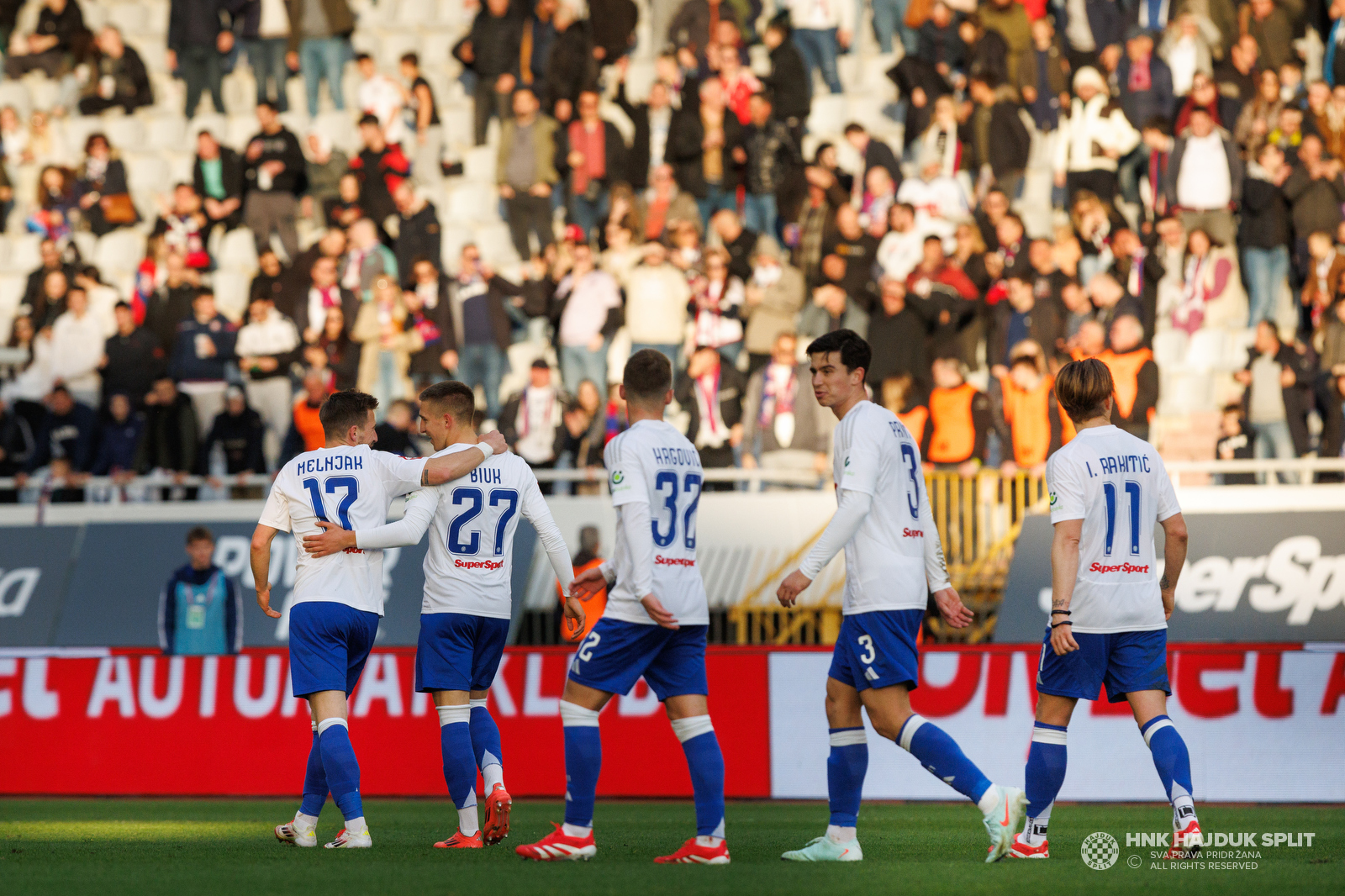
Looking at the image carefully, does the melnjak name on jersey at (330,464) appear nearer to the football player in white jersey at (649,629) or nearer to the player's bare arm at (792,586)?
the football player in white jersey at (649,629)

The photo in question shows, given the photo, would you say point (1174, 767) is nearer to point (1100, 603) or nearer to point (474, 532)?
point (1100, 603)

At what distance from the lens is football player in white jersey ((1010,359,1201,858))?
7316 mm

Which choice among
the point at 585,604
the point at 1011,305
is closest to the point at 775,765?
the point at 585,604

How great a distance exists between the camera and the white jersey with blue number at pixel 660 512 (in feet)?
23.7

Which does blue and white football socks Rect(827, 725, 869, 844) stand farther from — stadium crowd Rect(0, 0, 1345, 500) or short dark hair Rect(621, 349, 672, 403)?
stadium crowd Rect(0, 0, 1345, 500)

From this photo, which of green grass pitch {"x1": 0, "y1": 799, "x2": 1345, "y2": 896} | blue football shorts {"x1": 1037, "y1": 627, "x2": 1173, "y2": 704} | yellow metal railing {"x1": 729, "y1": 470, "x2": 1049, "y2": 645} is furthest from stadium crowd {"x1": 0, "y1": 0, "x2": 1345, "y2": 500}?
blue football shorts {"x1": 1037, "y1": 627, "x2": 1173, "y2": 704}

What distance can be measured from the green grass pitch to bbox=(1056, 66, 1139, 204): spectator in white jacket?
8414mm

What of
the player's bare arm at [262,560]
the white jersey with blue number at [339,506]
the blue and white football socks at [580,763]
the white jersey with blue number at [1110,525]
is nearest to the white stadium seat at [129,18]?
the white jersey with blue number at [339,506]

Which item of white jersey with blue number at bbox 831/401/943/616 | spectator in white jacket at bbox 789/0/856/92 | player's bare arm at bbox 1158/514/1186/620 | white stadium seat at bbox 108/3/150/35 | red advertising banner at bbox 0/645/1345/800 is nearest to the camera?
white jersey with blue number at bbox 831/401/943/616

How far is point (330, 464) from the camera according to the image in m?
8.00

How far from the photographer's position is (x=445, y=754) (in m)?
7.88

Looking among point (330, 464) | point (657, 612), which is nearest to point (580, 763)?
point (657, 612)

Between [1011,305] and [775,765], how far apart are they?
618 centimetres

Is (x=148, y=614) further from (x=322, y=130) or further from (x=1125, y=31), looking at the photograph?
(x=1125, y=31)
